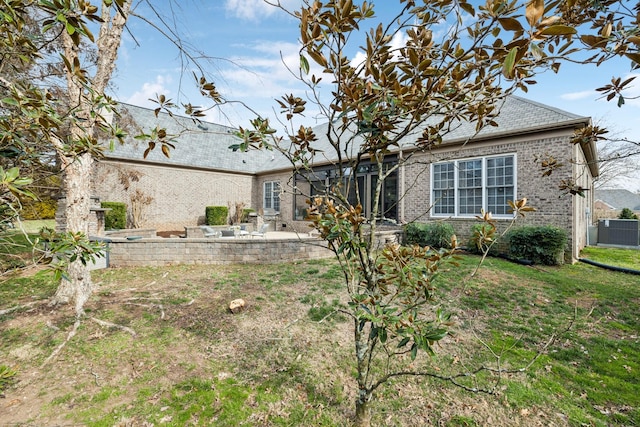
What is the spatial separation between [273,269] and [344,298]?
2636mm

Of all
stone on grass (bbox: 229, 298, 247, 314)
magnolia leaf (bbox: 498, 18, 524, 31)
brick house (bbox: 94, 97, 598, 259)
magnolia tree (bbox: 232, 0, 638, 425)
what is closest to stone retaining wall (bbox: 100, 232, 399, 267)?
brick house (bbox: 94, 97, 598, 259)

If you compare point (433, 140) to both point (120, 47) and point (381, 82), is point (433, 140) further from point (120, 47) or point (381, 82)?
point (120, 47)

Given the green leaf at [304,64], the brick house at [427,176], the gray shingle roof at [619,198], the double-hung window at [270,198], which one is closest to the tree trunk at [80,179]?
the brick house at [427,176]

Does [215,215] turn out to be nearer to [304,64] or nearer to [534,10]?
[304,64]

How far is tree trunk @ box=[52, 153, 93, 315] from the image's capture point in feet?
14.7

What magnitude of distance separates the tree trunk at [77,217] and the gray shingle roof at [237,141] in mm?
2931

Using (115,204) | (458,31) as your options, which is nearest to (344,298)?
(458,31)

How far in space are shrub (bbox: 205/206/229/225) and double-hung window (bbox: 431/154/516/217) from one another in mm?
11526

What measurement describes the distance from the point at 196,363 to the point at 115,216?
12.9 m

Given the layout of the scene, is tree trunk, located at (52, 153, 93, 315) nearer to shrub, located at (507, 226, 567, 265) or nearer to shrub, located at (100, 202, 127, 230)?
shrub, located at (100, 202, 127, 230)

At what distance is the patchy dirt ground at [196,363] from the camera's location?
94.9 inches

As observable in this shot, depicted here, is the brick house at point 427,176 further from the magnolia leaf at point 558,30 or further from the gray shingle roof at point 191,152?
the magnolia leaf at point 558,30

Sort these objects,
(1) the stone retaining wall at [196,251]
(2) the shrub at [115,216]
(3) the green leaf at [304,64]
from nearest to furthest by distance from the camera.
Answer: (3) the green leaf at [304,64] → (1) the stone retaining wall at [196,251] → (2) the shrub at [115,216]

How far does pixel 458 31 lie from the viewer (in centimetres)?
151
